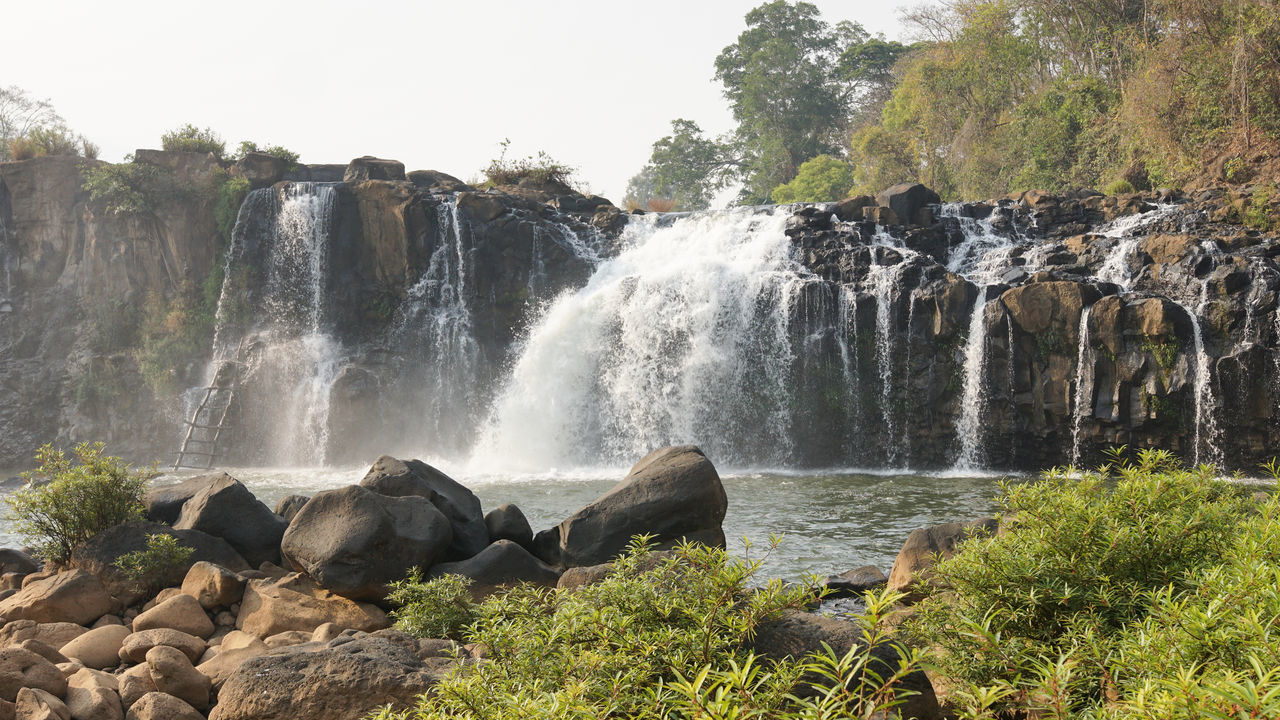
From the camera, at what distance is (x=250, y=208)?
25.1 metres

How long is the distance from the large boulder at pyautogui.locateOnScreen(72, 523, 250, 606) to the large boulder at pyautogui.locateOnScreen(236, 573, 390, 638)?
3.58 feet

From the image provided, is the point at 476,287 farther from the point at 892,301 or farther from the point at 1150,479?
the point at 1150,479

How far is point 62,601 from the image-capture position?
794 centimetres

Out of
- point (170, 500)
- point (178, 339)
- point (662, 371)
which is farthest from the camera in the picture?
point (178, 339)

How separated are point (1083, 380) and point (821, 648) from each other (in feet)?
50.8

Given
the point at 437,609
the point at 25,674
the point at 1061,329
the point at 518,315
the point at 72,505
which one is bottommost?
the point at 25,674

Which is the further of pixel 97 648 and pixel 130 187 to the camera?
pixel 130 187

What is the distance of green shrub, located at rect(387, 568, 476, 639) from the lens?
712 cm

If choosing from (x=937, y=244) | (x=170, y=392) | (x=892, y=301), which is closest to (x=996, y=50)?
(x=937, y=244)

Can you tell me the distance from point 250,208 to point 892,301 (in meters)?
18.0

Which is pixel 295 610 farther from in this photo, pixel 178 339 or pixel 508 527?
pixel 178 339

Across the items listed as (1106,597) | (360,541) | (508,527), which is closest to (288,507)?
(508,527)

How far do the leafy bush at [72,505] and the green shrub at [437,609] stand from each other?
4072 mm

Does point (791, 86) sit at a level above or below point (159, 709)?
above
